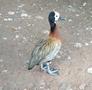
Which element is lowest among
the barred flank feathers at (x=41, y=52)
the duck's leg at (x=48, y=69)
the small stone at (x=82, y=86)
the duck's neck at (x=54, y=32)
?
the small stone at (x=82, y=86)

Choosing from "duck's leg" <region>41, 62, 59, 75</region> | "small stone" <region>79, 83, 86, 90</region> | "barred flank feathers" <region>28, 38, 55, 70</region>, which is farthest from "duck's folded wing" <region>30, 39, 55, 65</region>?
"small stone" <region>79, 83, 86, 90</region>

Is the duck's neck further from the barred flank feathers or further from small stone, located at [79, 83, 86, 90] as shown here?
small stone, located at [79, 83, 86, 90]

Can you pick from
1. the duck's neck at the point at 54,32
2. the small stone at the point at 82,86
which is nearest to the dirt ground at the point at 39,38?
the small stone at the point at 82,86

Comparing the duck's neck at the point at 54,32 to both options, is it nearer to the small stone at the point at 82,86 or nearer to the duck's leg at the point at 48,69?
the duck's leg at the point at 48,69

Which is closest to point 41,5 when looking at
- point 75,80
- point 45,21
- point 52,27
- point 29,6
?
point 29,6

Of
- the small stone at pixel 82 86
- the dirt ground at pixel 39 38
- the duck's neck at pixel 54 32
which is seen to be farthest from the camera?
the duck's neck at pixel 54 32

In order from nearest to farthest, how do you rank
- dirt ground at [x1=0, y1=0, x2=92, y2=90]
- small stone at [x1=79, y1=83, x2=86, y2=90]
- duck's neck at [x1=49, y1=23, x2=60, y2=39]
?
small stone at [x1=79, y1=83, x2=86, y2=90] → dirt ground at [x1=0, y1=0, x2=92, y2=90] → duck's neck at [x1=49, y1=23, x2=60, y2=39]

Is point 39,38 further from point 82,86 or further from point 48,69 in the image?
point 82,86

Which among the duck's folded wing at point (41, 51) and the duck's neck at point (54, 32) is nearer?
the duck's folded wing at point (41, 51)

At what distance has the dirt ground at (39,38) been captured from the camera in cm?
518

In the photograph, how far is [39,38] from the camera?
627cm

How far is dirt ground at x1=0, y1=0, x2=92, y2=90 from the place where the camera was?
5.18 meters

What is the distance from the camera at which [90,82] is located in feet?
16.9

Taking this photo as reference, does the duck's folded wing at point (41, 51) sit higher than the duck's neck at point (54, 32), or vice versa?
the duck's neck at point (54, 32)
